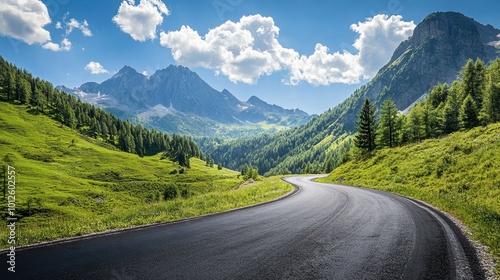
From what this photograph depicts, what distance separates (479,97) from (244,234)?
82.3 m

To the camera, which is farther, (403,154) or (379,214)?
(403,154)

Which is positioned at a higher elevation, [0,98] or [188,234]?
[0,98]

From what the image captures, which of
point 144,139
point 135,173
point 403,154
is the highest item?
point 144,139

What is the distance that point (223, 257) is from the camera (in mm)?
7230

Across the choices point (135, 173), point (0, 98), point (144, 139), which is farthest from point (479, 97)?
point (0, 98)

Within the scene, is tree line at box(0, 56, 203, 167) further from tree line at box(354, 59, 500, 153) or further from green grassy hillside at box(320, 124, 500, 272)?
green grassy hillside at box(320, 124, 500, 272)

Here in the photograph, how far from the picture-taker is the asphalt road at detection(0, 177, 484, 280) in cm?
620

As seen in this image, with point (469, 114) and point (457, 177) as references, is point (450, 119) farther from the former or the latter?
point (457, 177)

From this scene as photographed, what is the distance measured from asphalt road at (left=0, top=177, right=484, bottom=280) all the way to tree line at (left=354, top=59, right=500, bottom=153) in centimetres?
5816

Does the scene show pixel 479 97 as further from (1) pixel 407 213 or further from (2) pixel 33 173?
(2) pixel 33 173

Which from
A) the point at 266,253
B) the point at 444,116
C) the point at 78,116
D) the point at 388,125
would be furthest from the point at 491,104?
the point at 78,116

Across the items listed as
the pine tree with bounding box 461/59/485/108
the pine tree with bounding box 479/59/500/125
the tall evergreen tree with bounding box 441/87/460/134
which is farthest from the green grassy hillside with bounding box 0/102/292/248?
the pine tree with bounding box 461/59/485/108

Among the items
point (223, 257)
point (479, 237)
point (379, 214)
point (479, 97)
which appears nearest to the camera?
point (223, 257)

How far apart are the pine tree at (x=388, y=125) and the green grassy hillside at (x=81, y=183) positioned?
31409 mm
